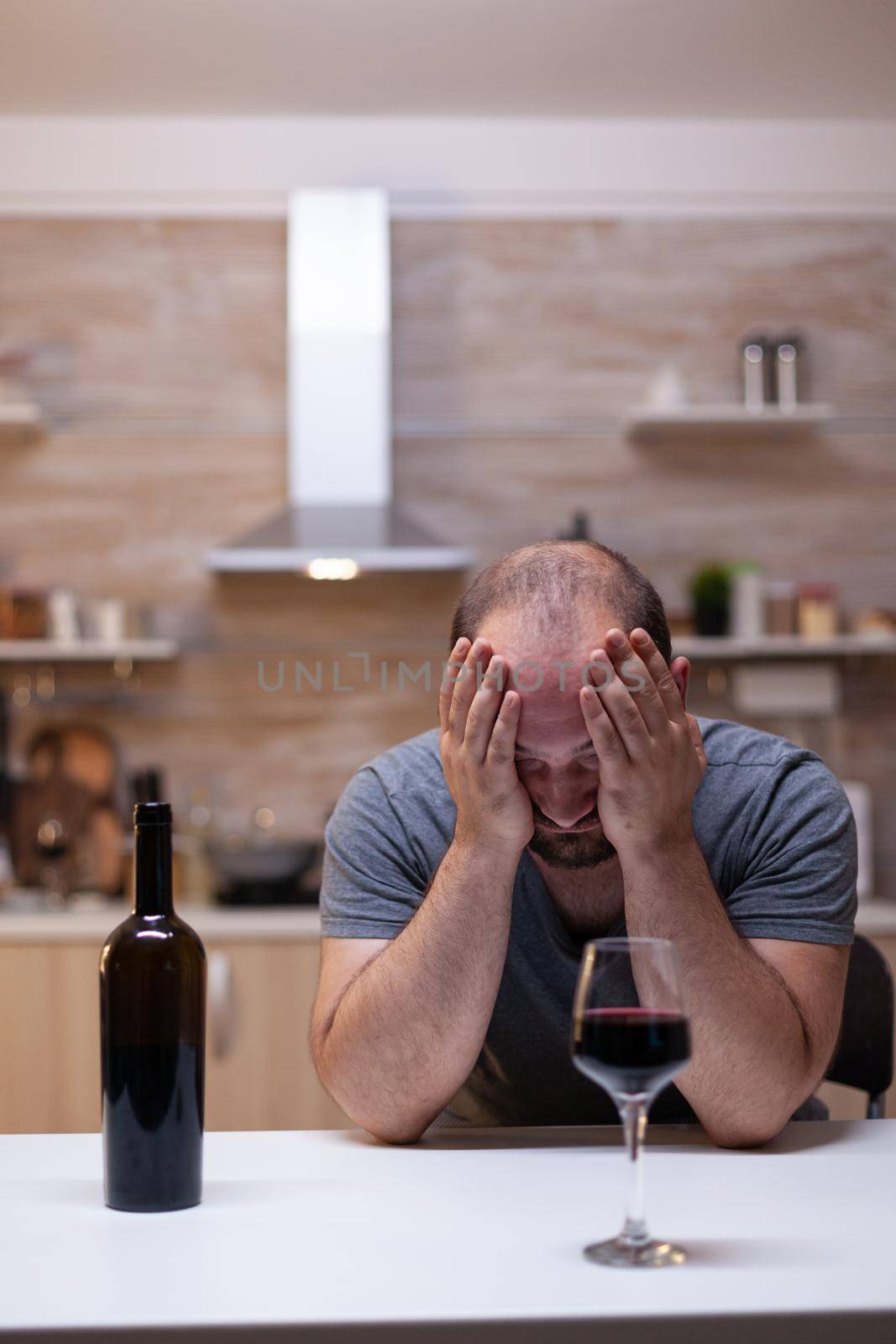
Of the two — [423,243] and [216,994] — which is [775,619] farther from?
[216,994]

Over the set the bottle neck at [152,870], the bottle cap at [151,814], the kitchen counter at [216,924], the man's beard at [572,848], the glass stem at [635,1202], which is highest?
the bottle cap at [151,814]

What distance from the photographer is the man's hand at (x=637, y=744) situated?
1.17 metres

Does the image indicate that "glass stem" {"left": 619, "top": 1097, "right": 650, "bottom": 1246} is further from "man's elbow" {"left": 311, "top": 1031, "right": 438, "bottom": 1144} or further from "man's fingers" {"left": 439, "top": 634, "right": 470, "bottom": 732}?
"man's fingers" {"left": 439, "top": 634, "right": 470, "bottom": 732}

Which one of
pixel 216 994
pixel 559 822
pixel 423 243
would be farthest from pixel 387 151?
pixel 559 822

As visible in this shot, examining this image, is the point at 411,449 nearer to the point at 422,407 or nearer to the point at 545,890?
the point at 422,407

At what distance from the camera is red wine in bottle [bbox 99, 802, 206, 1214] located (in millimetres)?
923

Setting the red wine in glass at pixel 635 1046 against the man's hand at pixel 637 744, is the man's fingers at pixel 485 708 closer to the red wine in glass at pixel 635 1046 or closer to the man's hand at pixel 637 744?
the man's hand at pixel 637 744

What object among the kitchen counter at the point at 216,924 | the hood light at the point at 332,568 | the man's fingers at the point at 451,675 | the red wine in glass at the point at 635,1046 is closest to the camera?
the red wine in glass at the point at 635,1046

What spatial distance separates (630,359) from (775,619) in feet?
2.60

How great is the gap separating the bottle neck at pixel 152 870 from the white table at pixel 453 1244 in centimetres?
21

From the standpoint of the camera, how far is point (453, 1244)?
86cm

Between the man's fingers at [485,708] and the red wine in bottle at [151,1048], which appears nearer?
the red wine in bottle at [151,1048]

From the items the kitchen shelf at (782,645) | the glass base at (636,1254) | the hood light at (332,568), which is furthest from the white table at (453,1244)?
the kitchen shelf at (782,645)

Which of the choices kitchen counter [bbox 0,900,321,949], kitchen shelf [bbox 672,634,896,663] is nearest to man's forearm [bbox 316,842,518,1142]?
kitchen counter [bbox 0,900,321,949]
